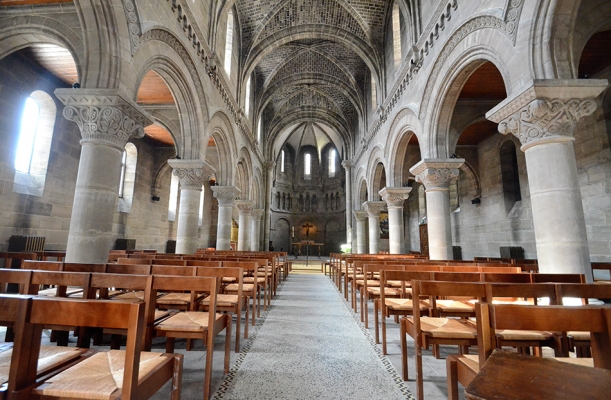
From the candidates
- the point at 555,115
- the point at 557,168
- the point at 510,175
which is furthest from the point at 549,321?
the point at 510,175

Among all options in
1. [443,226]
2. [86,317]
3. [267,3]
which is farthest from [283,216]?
[86,317]

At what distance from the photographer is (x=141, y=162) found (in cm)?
1195

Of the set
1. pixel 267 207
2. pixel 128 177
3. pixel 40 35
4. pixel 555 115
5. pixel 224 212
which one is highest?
pixel 40 35

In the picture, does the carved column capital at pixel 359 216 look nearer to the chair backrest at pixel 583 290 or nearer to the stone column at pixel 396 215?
the stone column at pixel 396 215

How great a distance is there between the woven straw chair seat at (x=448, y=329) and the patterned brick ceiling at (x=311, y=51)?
42.7 ft

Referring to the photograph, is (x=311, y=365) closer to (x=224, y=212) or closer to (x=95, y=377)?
(x=95, y=377)

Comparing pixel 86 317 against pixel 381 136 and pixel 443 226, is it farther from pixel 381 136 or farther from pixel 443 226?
pixel 381 136

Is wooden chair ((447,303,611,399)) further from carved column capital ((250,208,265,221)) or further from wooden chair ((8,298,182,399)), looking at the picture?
carved column capital ((250,208,265,221))

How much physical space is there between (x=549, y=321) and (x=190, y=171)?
27.8 ft

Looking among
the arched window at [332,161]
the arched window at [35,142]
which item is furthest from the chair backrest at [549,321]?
the arched window at [332,161]

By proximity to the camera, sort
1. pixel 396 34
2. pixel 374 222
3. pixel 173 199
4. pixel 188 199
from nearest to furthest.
A: pixel 188 199 < pixel 396 34 < pixel 374 222 < pixel 173 199

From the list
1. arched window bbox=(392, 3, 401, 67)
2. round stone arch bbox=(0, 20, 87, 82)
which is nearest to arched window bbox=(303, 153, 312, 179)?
arched window bbox=(392, 3, 401, 67)

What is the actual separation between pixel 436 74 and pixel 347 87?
10.8m

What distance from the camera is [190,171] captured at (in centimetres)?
834
